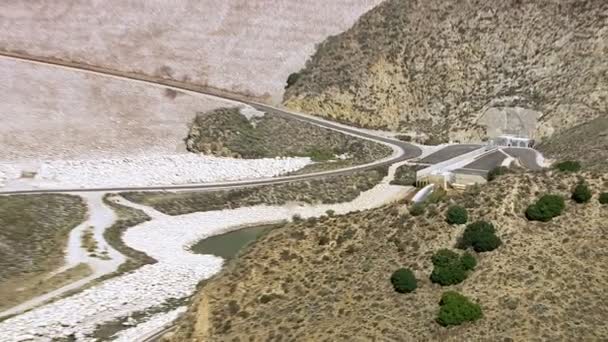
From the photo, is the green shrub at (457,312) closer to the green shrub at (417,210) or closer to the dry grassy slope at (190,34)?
the green shrub at (417,210)

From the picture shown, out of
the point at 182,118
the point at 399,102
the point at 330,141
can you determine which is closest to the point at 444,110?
the point at 399,102

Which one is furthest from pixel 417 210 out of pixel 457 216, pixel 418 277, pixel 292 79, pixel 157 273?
pixel 292 79

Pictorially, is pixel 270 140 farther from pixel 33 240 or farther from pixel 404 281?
pixel 404 281

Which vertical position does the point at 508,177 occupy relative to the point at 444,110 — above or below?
below

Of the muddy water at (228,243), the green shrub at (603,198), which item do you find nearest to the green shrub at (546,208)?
the green shrub at (603,198)

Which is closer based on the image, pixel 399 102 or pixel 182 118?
pixel 182 118

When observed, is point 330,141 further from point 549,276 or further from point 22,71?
point 549,276

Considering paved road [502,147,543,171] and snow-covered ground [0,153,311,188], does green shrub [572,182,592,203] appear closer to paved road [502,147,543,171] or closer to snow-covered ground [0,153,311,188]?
paved road [502,147,543,171]
